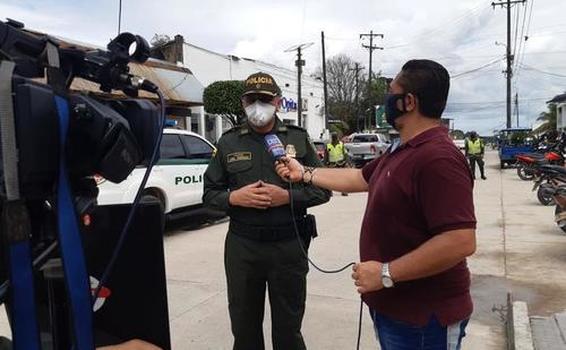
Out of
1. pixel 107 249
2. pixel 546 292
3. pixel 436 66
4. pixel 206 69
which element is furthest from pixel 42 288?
pixel 206 69

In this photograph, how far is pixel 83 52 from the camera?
1479 millimetres

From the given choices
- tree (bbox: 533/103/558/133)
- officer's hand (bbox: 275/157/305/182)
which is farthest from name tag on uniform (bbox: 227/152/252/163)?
tree (bbox: 533/103/558/133)

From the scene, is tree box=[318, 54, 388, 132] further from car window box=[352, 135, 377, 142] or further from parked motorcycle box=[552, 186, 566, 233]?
parked motorcycle box=[552, 186, 566, 233]

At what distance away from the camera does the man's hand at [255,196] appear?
299cm

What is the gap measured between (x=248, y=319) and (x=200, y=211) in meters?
6.43

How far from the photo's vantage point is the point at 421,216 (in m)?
2.02

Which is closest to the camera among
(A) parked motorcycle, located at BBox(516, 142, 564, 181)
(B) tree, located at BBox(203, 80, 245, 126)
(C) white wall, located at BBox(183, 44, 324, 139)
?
(A) parked motorcycle, located at BBox(516, 142, 564, 181)

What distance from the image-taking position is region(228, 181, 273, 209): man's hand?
2994mm

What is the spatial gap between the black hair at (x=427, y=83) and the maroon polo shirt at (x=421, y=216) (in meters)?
0.09

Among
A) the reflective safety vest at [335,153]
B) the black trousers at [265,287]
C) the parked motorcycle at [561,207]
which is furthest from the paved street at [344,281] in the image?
the reflective safety vest at [335,153]

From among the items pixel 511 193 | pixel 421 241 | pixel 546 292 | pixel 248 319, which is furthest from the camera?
pixel 511 193

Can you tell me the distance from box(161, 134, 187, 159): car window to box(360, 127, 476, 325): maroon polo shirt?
694 cm

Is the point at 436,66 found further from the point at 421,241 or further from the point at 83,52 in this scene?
the point at 83,52

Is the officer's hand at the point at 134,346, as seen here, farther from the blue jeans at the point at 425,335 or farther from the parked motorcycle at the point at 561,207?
the parked motorcycle at the point at 561,207
